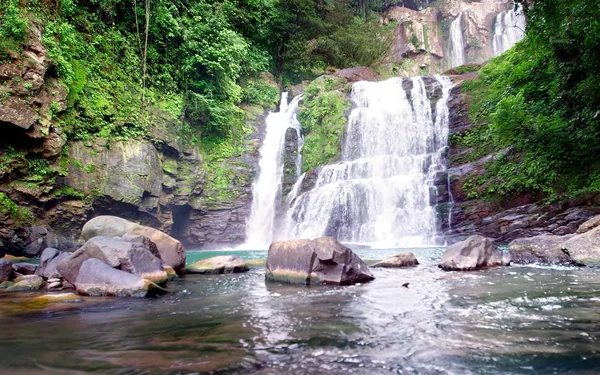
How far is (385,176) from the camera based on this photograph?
62.1 ft

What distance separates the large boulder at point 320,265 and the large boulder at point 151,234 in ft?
9.68

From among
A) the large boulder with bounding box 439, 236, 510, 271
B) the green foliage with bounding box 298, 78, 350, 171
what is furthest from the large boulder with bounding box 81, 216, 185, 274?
the green foliage with bounding box 298, 78, 350, 171

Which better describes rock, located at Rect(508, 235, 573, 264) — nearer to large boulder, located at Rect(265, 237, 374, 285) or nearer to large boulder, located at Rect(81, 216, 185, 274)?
large boulder, located at Rect(265, 237, 374, 285)

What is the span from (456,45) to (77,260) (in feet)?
139

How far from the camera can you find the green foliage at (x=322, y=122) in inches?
877

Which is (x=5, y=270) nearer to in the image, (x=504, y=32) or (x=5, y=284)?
(x=5, y=284)

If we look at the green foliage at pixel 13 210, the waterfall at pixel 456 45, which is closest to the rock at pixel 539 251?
the green foliage at pixel 13 210

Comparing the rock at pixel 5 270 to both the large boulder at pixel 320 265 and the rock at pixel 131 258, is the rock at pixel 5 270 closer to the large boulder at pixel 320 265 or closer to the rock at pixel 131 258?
the rock at pixel 131 258

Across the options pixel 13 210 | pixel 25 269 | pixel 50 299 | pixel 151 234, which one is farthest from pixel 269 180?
pixel 50 299

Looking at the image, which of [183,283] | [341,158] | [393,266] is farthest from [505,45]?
[183,283]

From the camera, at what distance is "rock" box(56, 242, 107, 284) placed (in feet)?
22.4

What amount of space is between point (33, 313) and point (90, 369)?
2990 millimetres

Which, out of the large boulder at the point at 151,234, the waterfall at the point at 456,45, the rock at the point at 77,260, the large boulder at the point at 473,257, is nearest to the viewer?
the rock at the point at 77,260

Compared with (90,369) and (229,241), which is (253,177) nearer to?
(229,241)
